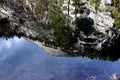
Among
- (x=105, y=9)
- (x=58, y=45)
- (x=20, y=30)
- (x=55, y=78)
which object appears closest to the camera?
(x=55, y=78)

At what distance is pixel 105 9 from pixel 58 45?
3.75m

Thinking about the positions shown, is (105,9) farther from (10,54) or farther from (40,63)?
(10,54)

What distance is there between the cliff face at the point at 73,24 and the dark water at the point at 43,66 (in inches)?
36.0

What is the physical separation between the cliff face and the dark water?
0.92m

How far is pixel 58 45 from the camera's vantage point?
17438 millimetres

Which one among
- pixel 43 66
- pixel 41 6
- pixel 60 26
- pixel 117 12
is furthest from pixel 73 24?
pixel 43 66

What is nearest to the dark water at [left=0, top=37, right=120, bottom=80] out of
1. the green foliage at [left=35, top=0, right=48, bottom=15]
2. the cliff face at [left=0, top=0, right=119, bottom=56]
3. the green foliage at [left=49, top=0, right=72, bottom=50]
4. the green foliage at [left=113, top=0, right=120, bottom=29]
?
the cliff face at [left=0, top=0, right=119, bottom=56]

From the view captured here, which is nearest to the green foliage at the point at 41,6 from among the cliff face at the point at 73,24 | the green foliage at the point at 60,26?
the cliff face at the point at 73,24

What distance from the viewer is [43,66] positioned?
16.2 m

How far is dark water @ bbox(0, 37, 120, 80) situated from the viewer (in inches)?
599

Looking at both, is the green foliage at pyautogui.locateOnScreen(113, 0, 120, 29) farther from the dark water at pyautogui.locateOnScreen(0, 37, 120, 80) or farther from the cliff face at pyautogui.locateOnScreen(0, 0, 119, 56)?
the dark water at pyautogui.locateOnScreen(0, 37, 120, 80)

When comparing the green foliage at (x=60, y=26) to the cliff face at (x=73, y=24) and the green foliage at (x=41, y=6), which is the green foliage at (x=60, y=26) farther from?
the green foliage at (x=41, y=6)

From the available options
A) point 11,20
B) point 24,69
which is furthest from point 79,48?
point 11,20

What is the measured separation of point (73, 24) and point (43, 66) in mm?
3231
